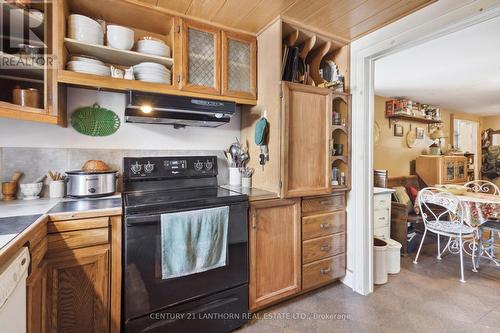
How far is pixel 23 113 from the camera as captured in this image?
1222 mm

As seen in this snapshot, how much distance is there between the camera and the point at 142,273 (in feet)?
4.19

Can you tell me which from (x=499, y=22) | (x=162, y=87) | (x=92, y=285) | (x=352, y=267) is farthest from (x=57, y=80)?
(x=499, y=22)

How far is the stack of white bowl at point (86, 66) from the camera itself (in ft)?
4.61

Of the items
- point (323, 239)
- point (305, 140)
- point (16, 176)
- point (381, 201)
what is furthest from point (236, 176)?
point (381, 201)

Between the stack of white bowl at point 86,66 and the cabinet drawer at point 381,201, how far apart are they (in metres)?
2.75

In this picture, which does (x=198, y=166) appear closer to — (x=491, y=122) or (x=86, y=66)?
(x=86, y=66)

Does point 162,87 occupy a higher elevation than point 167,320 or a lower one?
higher

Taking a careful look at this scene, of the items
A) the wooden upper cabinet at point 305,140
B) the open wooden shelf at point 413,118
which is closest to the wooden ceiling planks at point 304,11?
the wooden upper cabinet at point 305,140

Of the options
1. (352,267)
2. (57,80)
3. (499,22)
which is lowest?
(352,267)

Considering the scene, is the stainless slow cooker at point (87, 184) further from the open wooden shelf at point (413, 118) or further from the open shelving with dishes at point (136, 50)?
the open wooden shelf at point (413, 118)

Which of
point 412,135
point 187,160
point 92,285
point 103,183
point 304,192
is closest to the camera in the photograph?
point 92,285

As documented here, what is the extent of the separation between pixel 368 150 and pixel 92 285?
83.9 inches

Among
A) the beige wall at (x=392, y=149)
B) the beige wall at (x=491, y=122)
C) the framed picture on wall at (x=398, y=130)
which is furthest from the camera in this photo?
the beige wall at (x=491, y=122)

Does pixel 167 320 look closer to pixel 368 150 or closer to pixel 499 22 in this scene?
pixel 368 150
